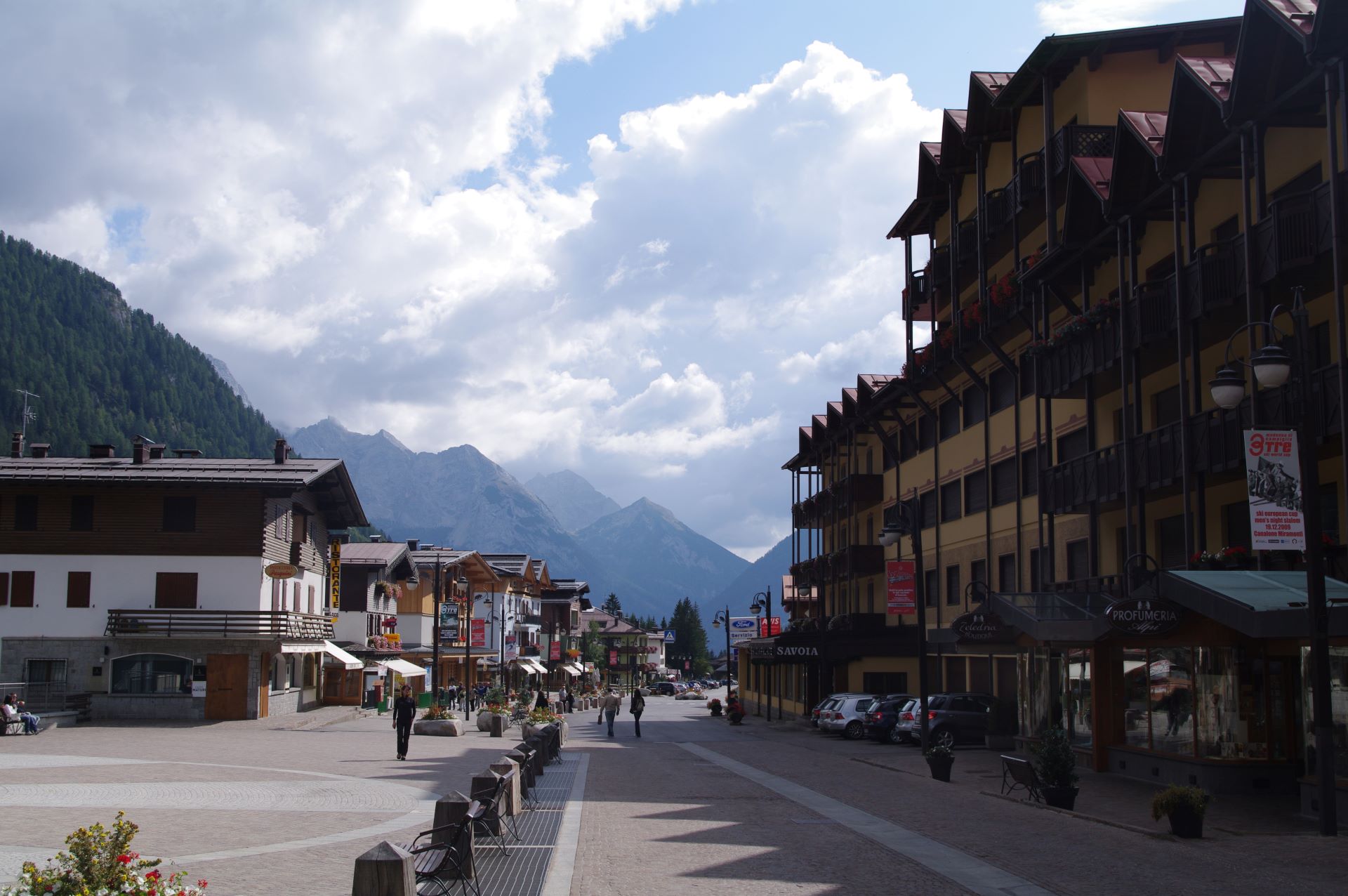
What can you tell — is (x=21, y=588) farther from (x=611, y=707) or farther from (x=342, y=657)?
(x=611, y=707)

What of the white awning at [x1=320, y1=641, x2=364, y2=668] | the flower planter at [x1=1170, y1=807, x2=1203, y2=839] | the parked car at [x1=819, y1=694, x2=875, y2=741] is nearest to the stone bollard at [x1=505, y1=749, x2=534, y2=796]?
the flower planter at [x1=1170, y1=807, x2=1203, y2=839]

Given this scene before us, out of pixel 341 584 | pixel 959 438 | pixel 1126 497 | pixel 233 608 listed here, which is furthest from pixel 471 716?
pixel 1126 497

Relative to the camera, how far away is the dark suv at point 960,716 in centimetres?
3753

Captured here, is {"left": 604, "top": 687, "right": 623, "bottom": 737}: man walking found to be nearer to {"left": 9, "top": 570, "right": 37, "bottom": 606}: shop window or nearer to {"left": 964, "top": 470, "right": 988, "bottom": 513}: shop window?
{"left": 964, "top": 470, "right": 988, "bottom": 513}: shop window

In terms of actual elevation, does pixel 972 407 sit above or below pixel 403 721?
above

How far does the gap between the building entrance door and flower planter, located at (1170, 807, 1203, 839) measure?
37223 millimetres

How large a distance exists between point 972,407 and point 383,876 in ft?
120

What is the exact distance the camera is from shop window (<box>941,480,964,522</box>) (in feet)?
148

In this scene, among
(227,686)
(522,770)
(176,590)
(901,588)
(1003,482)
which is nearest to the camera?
(522,770)

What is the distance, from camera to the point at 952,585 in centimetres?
4584

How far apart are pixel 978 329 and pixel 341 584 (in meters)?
44.2

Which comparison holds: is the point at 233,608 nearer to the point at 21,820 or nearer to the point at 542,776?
the point at 542,776

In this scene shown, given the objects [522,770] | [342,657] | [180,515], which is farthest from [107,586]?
[522,770]

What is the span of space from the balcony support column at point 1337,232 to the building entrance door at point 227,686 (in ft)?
125
